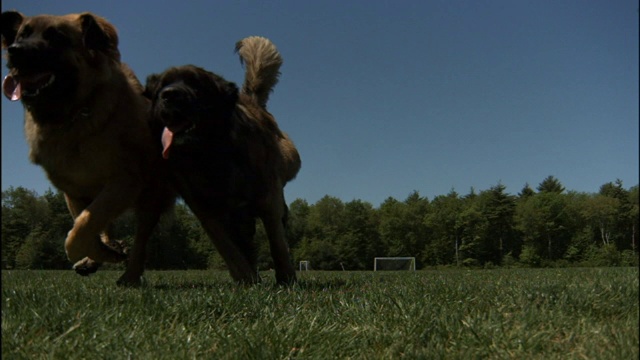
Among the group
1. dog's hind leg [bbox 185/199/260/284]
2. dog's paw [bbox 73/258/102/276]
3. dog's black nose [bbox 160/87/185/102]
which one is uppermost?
dog's black nose [bbox 160/87/185/102]

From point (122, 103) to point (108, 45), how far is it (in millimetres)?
485

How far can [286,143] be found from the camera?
6.61 meters

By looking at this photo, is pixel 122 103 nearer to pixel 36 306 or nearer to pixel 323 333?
pixel 36 306

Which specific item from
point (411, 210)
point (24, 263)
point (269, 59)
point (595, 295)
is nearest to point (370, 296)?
point (595, 295)

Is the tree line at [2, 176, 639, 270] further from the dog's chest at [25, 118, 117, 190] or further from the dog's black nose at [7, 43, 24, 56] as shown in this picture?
the dog's black nose at [7, 43, 24, 56]

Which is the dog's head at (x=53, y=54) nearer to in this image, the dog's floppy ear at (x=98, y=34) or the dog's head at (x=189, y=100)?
the dog's floppy ear at (x=98, y=34)

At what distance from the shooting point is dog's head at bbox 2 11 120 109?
274cm

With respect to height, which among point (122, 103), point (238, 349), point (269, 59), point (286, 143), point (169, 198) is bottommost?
point (238, 349)

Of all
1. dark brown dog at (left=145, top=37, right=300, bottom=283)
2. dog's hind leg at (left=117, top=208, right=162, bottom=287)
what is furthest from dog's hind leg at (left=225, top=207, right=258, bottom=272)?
dog's hind leg at (left=117, top=208, right=162, bottom=287)

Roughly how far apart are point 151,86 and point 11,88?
1214mm

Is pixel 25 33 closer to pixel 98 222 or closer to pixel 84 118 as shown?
pixel 84 118

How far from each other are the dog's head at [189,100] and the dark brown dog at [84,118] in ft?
0.61

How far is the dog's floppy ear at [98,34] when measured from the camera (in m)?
3.00

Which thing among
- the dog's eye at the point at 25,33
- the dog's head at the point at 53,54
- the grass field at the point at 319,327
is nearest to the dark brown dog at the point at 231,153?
the dog's head at the point at 53,54
